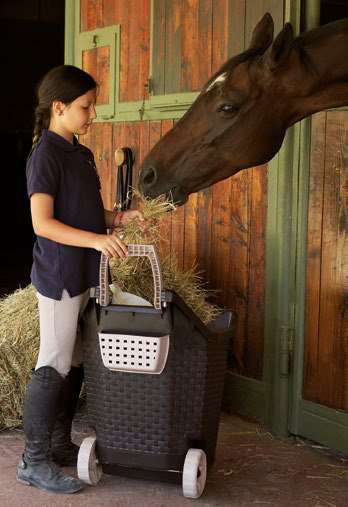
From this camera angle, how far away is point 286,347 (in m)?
3.21

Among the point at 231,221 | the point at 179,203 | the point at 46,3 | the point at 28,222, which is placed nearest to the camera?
the point at 179,203

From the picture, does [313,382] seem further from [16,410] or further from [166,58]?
[166,58]

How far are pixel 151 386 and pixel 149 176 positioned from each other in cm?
81

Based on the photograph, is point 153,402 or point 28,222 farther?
point 28,222

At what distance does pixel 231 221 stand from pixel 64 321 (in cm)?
117

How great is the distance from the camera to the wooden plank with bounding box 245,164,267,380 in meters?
3.29

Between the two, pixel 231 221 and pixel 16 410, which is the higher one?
pixel 231 221

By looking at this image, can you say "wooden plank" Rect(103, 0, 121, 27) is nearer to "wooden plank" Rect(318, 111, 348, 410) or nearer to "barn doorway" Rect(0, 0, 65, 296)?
"wooden plank" Rect(318, 111, 348, 410)

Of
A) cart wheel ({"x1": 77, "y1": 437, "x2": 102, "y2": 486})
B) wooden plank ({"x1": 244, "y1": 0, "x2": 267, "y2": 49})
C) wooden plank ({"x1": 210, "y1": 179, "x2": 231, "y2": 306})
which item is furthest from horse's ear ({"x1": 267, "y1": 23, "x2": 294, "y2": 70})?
cart wheel ({"x1": 77, "y1": 437, "x2": 102, "y2": 486})

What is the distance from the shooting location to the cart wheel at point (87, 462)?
251 cm

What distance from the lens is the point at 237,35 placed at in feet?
10.8

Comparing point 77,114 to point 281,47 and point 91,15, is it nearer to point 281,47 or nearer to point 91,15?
point 281,47

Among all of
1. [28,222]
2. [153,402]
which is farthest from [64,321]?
[28,222]

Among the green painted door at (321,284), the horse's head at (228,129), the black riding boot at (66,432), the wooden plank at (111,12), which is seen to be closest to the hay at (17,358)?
the black riding boot at (66,432)
